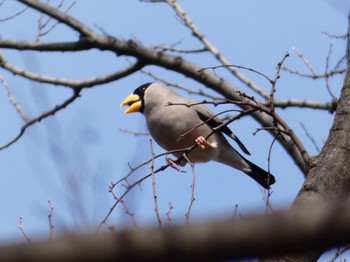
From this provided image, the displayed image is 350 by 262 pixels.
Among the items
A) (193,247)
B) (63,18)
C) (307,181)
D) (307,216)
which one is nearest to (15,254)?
(193,247)

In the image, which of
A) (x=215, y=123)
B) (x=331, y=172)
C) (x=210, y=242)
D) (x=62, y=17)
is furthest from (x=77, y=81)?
(x=210, y=242)

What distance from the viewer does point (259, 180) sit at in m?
5.22

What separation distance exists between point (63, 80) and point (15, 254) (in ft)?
14.1

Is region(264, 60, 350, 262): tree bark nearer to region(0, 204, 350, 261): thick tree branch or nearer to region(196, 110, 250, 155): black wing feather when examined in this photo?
region(0, 204, 350, 261): thick tree branch

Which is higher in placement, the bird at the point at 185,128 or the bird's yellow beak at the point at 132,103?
the bird's yellow beak at the point at 132,103

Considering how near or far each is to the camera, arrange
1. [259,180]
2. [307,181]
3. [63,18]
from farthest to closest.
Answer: [259,180] < [63,18] < [307,181]

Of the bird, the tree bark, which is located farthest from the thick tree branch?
the bird

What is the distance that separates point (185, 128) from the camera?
492cm

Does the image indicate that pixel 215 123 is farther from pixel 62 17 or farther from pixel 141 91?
pixel 62 17

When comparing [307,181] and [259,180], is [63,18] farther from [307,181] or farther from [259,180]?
[307,181]

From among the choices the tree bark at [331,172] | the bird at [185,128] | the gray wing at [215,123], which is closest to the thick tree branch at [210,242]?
the tree bark at [331,172]

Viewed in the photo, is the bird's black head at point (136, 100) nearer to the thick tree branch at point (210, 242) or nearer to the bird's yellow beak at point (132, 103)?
the bird's yellow beak at point (132, 103)

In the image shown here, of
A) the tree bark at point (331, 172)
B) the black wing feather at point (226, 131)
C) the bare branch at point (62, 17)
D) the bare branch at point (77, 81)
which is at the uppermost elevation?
the bare branch at point (62, 17)

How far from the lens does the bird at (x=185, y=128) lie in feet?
16.1
